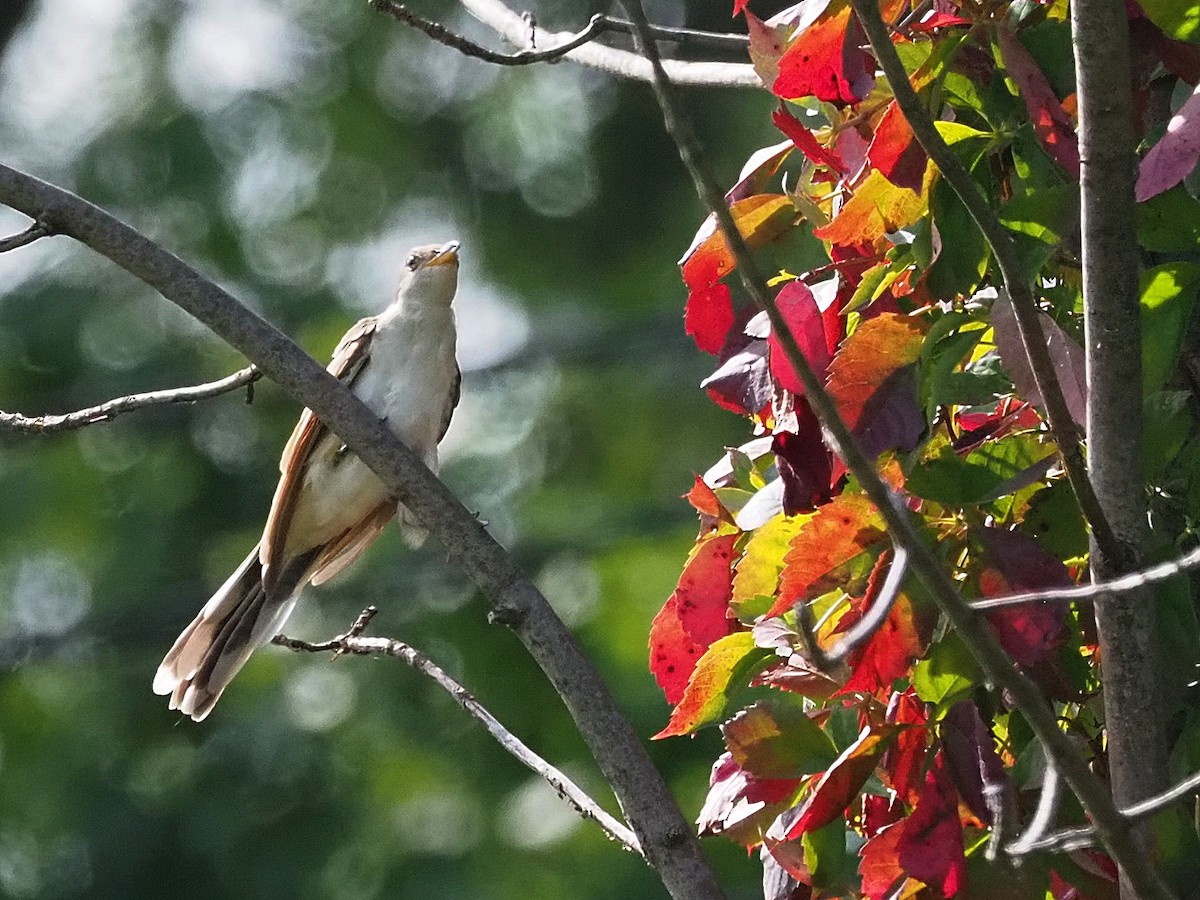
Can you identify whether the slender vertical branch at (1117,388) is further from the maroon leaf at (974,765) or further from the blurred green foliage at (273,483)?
the blurred green foliage at (273,483)

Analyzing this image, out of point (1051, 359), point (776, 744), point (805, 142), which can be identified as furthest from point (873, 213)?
point (776, 744)

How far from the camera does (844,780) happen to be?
3.54 feet

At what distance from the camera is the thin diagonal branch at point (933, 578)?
33.9 inches

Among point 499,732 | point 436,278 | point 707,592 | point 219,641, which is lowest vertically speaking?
point 707,592

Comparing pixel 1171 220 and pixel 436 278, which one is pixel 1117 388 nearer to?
pixel 1171 220

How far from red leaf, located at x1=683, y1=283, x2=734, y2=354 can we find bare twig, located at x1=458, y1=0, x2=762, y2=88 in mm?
395

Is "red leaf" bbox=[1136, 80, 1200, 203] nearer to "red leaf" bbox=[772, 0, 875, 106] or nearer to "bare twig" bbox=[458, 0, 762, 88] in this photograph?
"red leaf" bbox=[772, 0, 875, 106]

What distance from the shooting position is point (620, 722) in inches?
55.5

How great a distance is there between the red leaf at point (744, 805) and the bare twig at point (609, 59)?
2.50 ft

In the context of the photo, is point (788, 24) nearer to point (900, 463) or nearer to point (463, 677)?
point (900, 463)

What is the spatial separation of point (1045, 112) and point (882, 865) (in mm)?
532

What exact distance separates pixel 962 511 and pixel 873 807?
0.27 meters

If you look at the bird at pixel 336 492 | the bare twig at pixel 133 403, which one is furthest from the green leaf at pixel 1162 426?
the bird at pixel 336 492

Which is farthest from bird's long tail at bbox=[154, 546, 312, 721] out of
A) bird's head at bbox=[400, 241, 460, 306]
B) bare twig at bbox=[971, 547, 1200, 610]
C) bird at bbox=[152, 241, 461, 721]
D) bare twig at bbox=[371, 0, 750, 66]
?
bare twig at bbox=[971, 547, 1200, 610]
